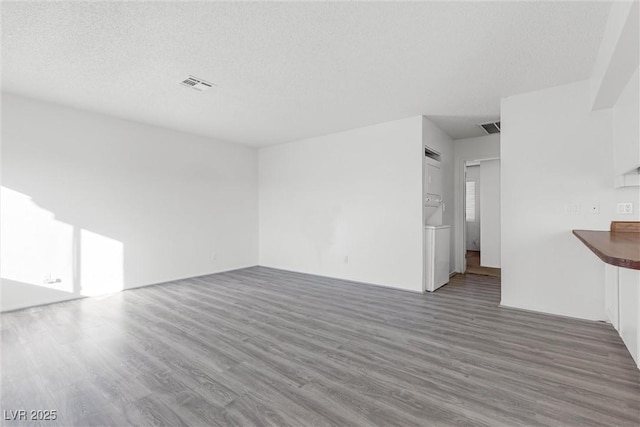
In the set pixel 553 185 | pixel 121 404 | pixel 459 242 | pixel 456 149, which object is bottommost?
pixel 121 404

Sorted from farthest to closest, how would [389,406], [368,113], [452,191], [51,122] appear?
[452,191]
[368,113]
[51,122]
[389,406]

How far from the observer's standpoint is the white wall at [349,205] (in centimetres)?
441

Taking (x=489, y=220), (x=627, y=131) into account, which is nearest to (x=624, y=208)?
(x=627, y=131)

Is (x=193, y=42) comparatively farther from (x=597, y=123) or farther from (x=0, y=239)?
(x=597, y=123)

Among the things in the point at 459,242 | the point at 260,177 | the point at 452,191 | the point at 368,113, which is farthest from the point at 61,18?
the point at 459,242

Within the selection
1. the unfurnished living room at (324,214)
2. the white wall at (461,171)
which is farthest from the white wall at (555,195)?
the white wall at (461,171)

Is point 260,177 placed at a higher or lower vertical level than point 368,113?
lower

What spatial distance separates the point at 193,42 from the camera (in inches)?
96.9

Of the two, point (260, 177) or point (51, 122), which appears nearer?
point (51, 122)

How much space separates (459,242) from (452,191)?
100 centimetres

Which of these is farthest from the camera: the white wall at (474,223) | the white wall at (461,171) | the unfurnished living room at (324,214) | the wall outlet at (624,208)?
the white wall at (474,223)

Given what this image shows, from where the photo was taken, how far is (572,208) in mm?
3186

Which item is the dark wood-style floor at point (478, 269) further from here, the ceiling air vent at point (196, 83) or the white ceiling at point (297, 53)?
the ceiling air vent at point (196, 83)

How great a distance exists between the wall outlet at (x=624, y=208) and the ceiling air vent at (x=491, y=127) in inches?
85.6
